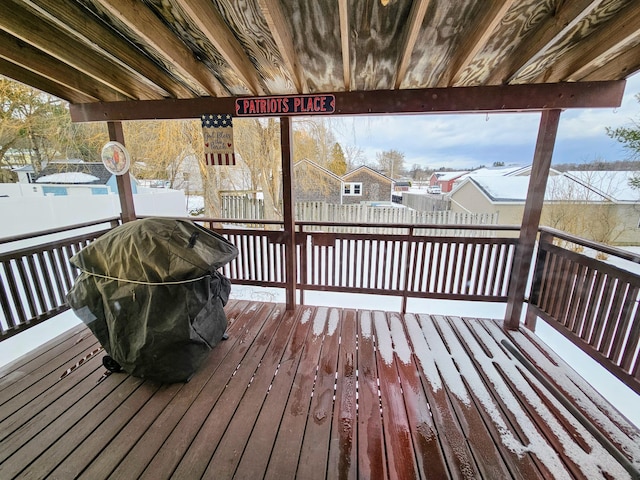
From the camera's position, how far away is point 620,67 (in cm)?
179

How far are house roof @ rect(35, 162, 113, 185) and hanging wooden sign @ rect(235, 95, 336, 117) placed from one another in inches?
351

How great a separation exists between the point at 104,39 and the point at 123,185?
173 cm

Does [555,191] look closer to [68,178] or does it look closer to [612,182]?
[612,182]

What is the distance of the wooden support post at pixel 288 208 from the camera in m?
2.61

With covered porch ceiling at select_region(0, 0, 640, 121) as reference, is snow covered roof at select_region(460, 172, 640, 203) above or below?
below

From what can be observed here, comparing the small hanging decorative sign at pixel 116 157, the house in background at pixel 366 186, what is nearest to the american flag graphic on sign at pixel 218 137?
the small hanging decorative sign at pixel 116 157

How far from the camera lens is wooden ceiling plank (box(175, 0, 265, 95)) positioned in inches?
54.4

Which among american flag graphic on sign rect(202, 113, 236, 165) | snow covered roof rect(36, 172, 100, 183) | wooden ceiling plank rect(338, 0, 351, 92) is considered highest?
wooden ceiling plank rect(338, 0, 351, 92)

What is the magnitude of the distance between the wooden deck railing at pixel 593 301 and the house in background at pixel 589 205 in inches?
151

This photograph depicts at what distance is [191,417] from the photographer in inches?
64.6

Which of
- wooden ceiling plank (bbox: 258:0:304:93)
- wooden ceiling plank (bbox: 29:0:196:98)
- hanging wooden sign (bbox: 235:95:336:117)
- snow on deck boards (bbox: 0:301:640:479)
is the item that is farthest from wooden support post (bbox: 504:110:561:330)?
wooden ceiling plank (bbox: 29:0:196:98)

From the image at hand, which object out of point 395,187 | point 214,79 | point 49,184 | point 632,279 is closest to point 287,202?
point 214,79

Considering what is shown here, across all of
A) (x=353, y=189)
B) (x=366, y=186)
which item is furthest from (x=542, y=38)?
(x=366, y=186)

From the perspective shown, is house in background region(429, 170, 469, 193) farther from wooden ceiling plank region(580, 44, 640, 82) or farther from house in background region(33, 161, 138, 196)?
house in background region(33, 161, 138, 196)
